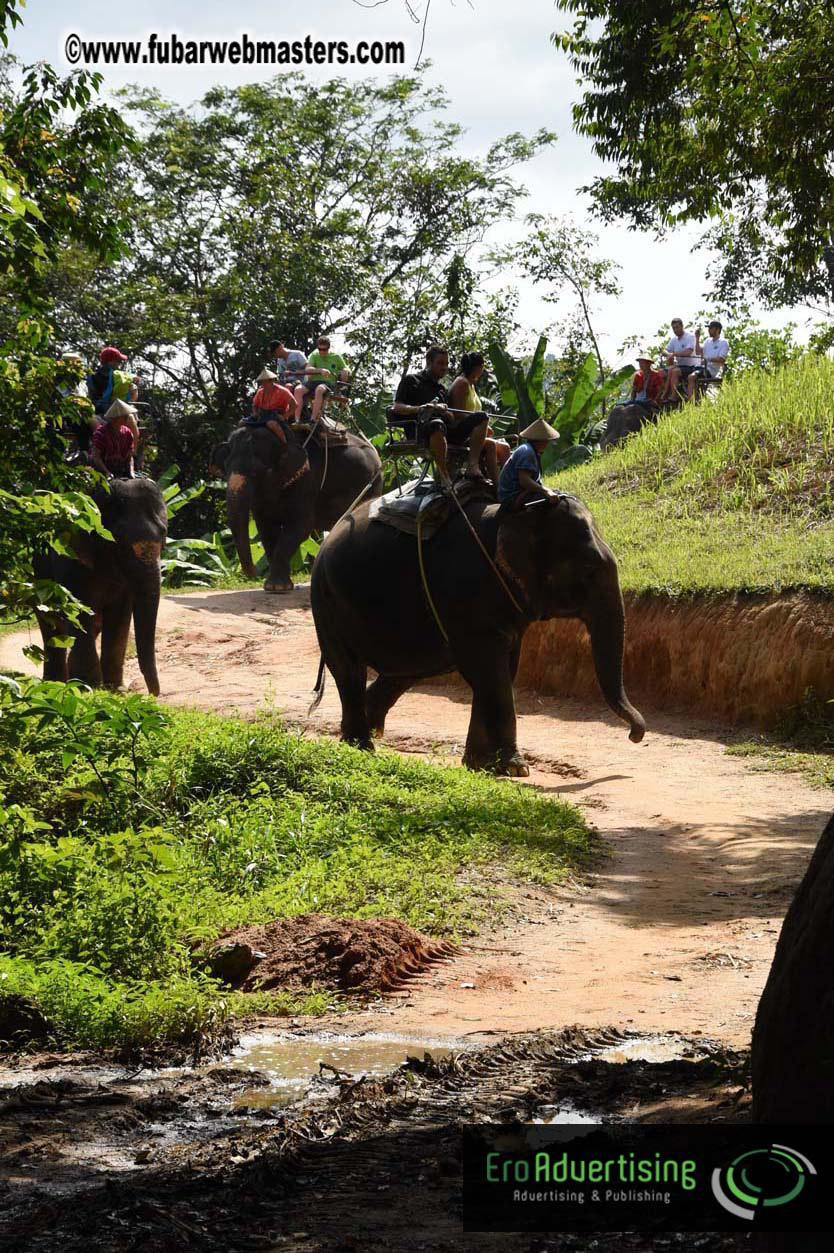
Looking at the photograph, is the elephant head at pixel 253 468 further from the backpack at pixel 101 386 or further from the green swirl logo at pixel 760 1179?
the green swirl logo at pixel 760 1179

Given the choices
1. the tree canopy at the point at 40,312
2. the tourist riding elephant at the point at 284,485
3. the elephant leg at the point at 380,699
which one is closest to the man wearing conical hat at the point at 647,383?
the tourist riding elephant at the point at 284,485

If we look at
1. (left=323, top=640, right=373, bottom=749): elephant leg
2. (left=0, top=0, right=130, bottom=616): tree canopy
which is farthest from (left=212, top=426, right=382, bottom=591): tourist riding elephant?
(left=0, top=0, right=130, bottom=616): tree canopy

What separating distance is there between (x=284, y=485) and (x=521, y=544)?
1039 cm

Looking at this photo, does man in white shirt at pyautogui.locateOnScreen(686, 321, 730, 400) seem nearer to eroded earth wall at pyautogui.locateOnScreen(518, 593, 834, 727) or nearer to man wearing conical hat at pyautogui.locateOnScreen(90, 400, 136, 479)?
eroded earth wall at pyautogui.locateOnScreen(518, 593, 834, 727)

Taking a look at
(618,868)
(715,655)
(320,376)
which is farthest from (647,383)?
(618,868)

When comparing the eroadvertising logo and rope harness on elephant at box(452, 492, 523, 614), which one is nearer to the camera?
the eroadvertising logo

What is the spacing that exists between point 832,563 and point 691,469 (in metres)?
4.60

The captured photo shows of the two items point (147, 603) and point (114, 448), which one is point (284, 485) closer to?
point (114, 448)

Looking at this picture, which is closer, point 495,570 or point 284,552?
point 495,570

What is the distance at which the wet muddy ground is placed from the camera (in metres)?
3.60

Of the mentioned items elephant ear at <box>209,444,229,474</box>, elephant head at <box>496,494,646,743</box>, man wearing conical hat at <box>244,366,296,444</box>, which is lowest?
elephant head at <box>496,494,646,743</box>

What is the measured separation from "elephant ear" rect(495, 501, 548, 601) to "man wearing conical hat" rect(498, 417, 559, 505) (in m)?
0.12

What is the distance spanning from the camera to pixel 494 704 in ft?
35.9

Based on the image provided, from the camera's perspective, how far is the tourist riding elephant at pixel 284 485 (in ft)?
66.5
